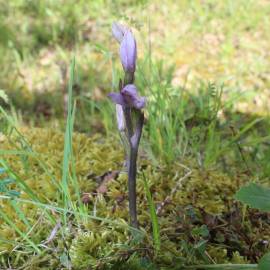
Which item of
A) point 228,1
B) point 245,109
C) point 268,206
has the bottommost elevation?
point 245,109

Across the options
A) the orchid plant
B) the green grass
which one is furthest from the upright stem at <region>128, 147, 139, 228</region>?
the green grass

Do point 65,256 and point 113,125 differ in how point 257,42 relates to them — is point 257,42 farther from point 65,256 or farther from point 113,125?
point 65,256

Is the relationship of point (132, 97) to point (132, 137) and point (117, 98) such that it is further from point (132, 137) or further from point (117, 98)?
point (132, 137)

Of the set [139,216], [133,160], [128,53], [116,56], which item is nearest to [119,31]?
[128,53]

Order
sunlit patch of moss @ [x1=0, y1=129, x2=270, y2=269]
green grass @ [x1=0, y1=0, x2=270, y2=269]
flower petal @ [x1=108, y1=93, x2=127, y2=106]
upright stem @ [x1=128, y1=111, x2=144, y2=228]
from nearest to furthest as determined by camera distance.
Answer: flower petal @ [x1=108, y1=93, x2=127, y2=106] → upright stem @ [x1=128, y1=111, x2=144, y2=228] → sunlit patch of moss @ [x1=0, y1=129, x2=270, y2=269] → green grass @ [x1=0, y1=0, x2=270, y2=269]

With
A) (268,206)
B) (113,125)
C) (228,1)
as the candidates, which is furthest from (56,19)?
(268,206)

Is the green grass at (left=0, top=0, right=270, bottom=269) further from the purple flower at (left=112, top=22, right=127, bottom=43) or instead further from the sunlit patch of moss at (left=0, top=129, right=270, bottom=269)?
the purple flower at (left=112, top=22, right=127, bottom=43)

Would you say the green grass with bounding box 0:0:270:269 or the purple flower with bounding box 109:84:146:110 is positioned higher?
the purple flower with bounding box 109:84:146:110
